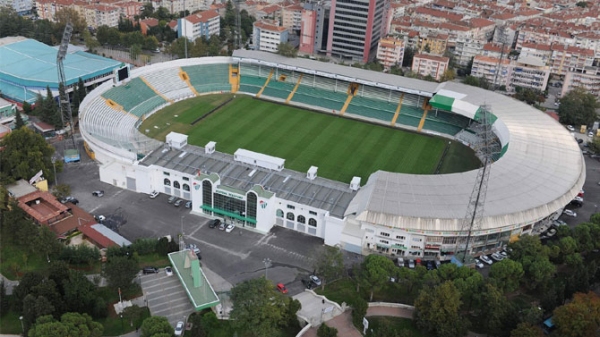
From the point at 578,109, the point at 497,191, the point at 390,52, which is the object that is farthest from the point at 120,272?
the point at 390,52

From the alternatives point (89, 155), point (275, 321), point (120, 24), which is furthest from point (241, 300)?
point (120, 24)

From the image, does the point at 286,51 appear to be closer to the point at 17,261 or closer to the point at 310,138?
the point at 310,138

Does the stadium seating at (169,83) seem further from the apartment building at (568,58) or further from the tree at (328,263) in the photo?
the apartment building at (568,58)

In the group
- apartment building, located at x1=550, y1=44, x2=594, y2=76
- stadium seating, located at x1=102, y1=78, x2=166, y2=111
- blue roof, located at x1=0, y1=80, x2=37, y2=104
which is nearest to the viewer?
stadium seating, located at x1=102, y1=78, x2=166, y2=111

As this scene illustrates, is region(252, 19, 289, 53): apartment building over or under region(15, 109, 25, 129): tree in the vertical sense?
over

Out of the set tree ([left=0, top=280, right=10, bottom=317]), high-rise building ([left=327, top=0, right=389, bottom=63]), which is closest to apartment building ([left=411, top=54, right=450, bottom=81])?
high-rise building ([left=327, top=0, right=389, bottom=63])

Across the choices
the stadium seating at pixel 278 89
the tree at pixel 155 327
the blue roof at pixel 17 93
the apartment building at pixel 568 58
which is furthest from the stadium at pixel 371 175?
the apartment building at pixel 568 58

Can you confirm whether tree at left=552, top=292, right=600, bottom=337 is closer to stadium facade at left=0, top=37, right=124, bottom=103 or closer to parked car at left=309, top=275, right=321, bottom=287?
parked car at left=309, top=275, right=321, bottom=287
